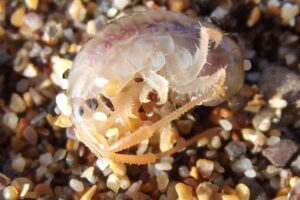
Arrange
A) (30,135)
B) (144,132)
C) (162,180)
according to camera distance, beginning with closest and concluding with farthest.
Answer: (144,132) → (162,180) → (30,135)

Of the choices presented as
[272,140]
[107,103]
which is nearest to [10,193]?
[107,103]

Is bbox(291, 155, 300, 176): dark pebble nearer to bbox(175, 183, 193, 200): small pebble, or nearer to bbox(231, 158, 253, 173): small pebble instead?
bbox(231, 158, 253, 173): small pebble

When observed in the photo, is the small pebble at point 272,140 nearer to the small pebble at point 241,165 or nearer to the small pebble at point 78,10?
the small pebble at point 241,165

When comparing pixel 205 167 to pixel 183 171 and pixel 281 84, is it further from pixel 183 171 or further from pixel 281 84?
pixel 281 84

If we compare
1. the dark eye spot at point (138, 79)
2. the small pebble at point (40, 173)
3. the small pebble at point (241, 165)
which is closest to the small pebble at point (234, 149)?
the small pebble at point (241, 165)

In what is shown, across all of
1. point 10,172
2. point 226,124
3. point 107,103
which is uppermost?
point 107,103

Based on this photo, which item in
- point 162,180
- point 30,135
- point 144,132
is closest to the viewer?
point 144,132
